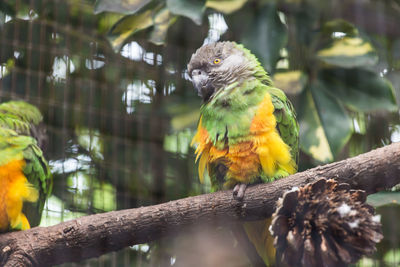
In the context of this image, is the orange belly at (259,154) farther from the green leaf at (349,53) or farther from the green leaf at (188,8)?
the green leaf at (349,53)

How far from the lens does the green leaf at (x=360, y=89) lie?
7.66ft

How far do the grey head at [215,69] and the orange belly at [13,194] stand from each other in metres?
0.76

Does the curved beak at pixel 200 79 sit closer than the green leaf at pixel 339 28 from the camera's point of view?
Yes

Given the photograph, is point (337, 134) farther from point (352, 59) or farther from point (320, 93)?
point (352, 59)

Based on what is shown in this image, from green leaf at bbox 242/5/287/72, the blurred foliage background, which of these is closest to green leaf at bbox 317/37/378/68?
the blurred foliage background

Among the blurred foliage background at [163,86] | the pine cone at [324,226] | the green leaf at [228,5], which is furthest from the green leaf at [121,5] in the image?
the pine cone at [324,226]

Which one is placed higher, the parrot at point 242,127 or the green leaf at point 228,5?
the green leaf at point 228,5

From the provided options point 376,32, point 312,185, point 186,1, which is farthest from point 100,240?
point 376,32

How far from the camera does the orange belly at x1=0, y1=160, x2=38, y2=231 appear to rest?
6.02 feet

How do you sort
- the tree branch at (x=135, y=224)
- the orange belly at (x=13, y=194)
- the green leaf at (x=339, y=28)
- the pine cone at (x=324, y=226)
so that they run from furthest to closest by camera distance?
the green leaf at (x=339, y=28) → the orange belly at (x=13, y=194) → the tree branch at (x=135, y=224) → the pine cone at (x=324, y=226)

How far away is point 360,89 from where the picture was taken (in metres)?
2.42

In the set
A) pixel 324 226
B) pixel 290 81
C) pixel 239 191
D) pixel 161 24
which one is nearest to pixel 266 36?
pixel 290 81

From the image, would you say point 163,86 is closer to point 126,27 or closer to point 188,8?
point 126,27

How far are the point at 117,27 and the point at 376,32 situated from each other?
1.45 meters
